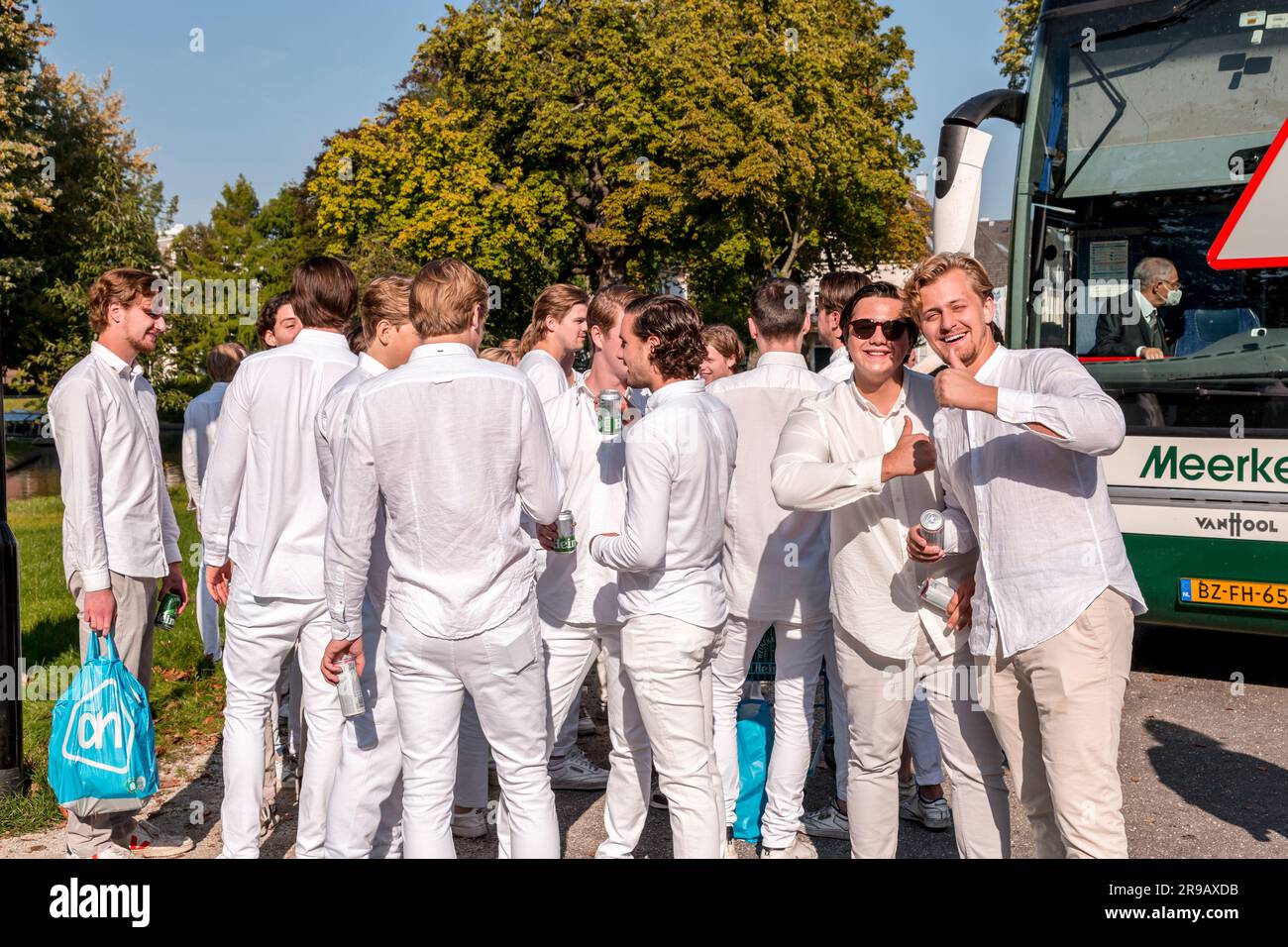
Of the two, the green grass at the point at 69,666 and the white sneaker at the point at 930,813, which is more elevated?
the green grass at the point at 69,666

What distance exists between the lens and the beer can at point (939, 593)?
3.94 m

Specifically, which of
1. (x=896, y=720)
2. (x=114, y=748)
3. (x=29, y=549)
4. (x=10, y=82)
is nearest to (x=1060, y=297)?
(x=896, y=720)

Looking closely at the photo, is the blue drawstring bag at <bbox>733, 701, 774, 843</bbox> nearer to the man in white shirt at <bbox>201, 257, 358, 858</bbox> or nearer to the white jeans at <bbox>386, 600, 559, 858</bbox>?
→ the white jeans at <bbox>386, 600, 559, 858</bbox>

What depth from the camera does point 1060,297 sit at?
302 inches

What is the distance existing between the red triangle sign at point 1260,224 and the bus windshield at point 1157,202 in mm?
87

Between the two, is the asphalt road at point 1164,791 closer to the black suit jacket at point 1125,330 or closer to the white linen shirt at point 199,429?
the white linen shirt at point 199,429

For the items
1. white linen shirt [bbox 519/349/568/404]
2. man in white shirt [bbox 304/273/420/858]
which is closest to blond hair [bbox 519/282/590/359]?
white linen shirt [bbox 519/349/568/404]

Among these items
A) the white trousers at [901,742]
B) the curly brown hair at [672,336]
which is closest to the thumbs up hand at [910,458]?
the white trousers at [901,742]

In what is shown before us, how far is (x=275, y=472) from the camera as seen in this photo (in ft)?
15.0

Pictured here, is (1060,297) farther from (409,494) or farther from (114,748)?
(114,748)

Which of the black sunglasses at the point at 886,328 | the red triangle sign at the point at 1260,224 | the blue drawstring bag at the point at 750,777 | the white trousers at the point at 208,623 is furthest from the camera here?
the white trousers at the point at 208,623

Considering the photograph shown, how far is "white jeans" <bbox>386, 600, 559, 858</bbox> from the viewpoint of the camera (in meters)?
3.87

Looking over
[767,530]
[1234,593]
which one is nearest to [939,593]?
[767,530]

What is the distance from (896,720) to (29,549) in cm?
1213
